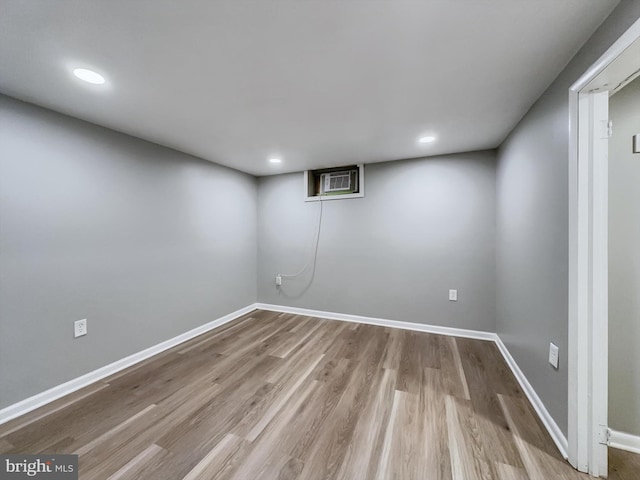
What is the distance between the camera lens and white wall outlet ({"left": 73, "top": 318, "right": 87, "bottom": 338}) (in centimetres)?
189

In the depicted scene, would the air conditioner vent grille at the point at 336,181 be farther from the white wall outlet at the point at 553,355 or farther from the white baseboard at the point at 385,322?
the white wall outlet at the point at 553,355

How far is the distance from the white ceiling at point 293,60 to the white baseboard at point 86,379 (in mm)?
2091

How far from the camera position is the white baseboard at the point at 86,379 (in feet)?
5.25

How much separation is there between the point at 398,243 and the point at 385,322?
107cm

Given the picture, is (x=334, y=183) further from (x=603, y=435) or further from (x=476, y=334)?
(x=603, y=435)

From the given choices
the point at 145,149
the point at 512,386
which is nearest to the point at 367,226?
the point at 512,386

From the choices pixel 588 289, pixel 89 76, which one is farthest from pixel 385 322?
pixel 89 76

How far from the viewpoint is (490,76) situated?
142 centimetres

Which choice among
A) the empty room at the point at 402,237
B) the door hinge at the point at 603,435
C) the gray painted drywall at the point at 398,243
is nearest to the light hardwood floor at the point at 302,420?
the empty room at the point at 402,237

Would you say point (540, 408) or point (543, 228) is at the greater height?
point (543, 228)

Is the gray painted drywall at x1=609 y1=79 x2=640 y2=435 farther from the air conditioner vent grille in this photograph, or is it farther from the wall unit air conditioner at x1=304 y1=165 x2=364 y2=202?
the air conditioner vent grille

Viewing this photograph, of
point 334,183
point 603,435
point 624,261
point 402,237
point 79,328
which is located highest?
point 334,183

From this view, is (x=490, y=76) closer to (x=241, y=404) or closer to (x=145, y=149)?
(x=241, y=404)

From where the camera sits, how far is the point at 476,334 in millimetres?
2750
